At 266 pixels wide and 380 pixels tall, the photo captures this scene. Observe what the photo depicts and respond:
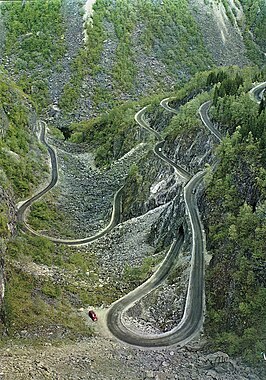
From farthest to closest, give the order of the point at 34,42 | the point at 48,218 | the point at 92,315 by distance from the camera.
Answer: the point at 34,42 < the point at 48,218 < the point at 92,315

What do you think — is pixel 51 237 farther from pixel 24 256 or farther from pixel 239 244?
pixel 239 244

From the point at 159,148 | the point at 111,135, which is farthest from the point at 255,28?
the point at 159,148

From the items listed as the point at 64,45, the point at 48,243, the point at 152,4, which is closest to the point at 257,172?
the point at 48,243

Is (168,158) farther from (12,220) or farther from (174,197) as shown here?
(12,220)

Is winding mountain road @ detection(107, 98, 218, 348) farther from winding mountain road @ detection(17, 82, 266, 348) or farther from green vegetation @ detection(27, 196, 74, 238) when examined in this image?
green vegetation @ detection(27, 196, 74, 238)

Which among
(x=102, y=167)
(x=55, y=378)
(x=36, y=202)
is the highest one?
(x=55, y=378)

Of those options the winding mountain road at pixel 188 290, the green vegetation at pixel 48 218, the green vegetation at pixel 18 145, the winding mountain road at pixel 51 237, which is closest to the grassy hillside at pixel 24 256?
the green vegetation at pixel 18 145

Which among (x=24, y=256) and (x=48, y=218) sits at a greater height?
(x=24, y=256)

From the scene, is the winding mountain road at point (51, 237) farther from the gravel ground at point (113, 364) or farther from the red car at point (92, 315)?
the gravel ground at point (113, 364)
